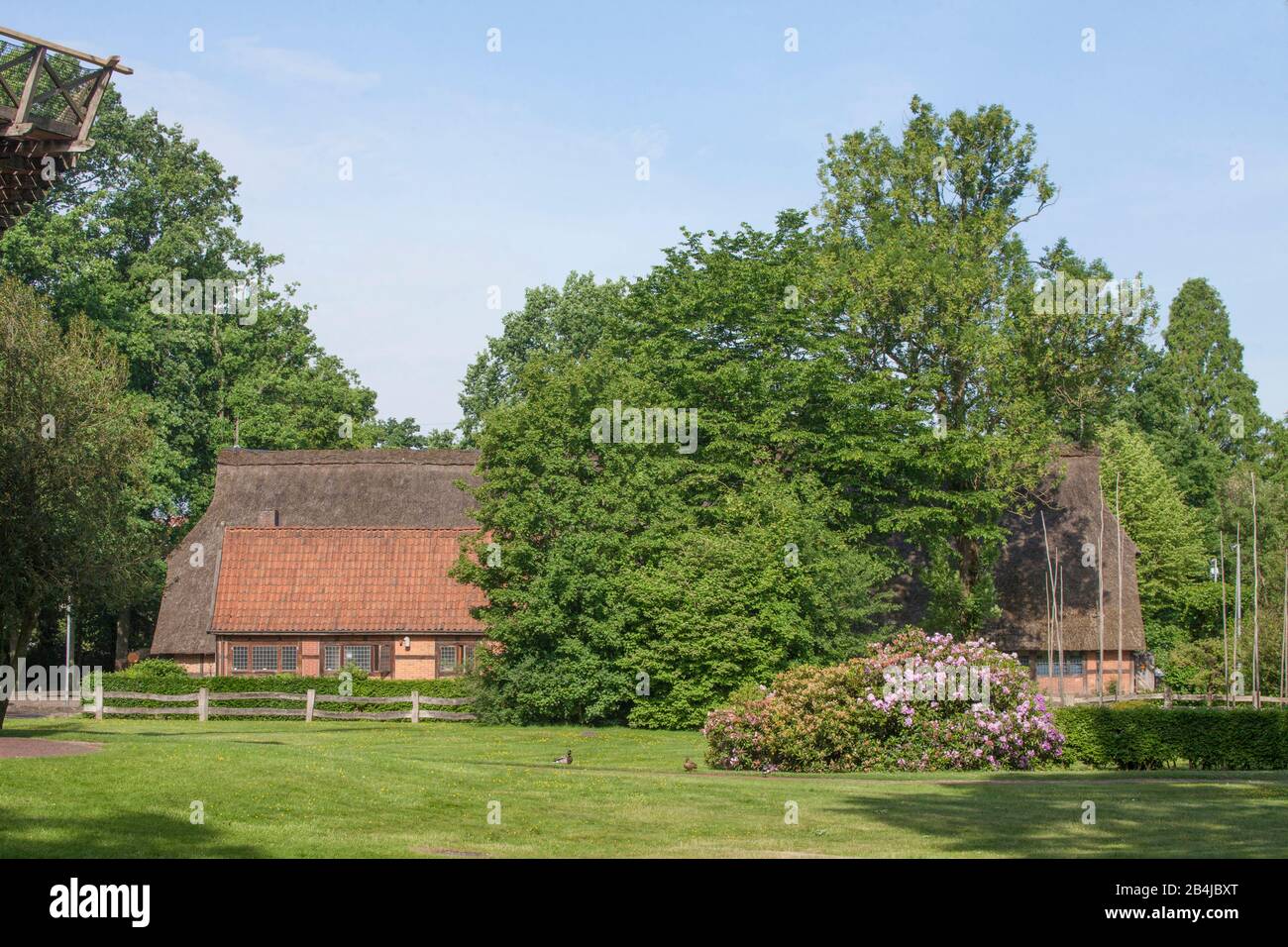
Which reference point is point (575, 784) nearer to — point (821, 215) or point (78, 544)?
point (78, 544)

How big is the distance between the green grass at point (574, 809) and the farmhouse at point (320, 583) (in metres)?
25.4

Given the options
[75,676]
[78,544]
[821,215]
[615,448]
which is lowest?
[75,676]

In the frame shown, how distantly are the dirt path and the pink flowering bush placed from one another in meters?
12.1

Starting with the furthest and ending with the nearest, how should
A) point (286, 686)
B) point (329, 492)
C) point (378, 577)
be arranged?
point (329, 492) → point (378, 577) → point (286, 686)

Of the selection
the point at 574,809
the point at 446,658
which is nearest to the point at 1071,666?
the point at 446,658

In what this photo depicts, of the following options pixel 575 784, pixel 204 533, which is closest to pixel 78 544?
pixel 575 784

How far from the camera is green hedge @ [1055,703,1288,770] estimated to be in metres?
28.5

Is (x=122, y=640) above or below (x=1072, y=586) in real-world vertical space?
below

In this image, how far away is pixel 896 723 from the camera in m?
28.2

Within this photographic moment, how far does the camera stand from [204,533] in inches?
2277

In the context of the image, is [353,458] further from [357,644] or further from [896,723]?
[896,723]

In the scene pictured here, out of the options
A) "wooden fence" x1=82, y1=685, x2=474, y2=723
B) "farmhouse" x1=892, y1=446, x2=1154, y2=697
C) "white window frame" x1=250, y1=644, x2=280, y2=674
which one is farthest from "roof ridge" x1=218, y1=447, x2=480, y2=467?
"farmhouse" x1=892, y1=446, x2=1154, y2=697

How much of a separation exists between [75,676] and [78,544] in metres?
35.6

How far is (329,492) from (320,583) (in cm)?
807
